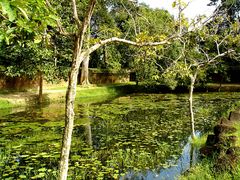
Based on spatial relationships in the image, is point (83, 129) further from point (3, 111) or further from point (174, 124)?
point (3, 111)

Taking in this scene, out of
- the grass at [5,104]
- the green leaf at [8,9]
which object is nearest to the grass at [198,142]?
the green leaf at [8,9]

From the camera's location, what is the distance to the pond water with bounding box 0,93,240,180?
10039mm

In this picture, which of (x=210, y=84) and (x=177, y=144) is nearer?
(x=177, y=144)

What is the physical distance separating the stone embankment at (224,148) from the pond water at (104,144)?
933 millimetres

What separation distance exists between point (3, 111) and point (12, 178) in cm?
1568

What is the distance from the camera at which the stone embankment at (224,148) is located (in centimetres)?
758

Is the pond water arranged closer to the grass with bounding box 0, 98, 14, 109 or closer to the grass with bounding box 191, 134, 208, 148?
the grass with bounding box 191, 134, 208, 148

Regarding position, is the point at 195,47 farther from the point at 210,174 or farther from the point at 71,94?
the point at 71,94

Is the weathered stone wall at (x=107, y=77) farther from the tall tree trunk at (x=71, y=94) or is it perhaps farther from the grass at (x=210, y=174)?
the tall tree trunk at (x=71, y=94)

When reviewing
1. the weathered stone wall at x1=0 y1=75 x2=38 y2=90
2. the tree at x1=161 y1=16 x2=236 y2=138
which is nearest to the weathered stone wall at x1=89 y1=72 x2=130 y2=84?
the weathered stone wall at x1=0 y1=75 x2=38 y2=90

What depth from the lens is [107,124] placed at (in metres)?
18.5

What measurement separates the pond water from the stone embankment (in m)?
0.93

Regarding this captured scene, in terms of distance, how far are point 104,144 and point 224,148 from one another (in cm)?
556

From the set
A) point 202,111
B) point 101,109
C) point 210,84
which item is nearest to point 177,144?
point 202,111
